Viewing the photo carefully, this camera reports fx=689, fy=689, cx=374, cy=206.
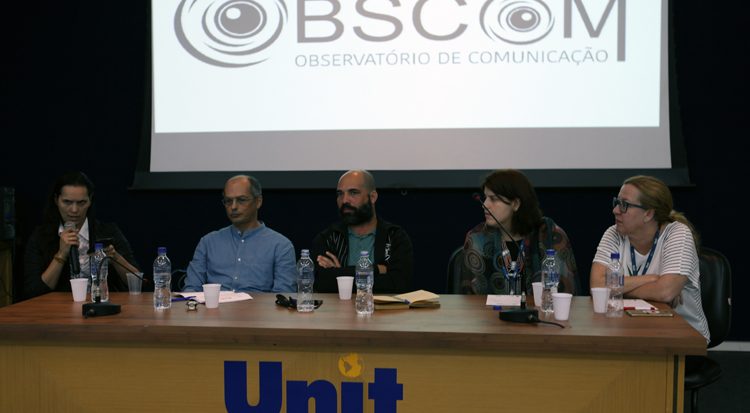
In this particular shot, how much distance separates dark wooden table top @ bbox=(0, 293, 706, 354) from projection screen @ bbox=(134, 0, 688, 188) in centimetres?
208

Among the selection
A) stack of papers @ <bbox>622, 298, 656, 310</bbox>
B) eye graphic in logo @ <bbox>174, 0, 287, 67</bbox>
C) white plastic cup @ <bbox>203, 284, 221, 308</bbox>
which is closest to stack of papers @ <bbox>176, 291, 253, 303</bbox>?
white plastic cup @ <bbox>203, 284, 221, 308</bbox>

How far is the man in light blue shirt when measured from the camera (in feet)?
11.1

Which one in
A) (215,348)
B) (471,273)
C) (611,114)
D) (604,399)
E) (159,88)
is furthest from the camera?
(159,88)

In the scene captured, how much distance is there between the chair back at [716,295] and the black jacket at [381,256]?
129cm

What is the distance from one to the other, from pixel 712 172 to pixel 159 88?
371 centimetres

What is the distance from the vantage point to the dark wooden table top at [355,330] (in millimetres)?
2064

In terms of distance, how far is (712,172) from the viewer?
4.49 metres

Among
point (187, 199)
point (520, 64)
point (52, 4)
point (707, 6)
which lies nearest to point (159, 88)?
point (187, 199)

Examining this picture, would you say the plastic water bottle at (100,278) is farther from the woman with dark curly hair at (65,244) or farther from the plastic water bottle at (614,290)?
the plastic water bottle at (614,290)

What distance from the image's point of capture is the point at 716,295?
2.83 metres

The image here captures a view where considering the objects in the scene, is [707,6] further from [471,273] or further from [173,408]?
[173,408]

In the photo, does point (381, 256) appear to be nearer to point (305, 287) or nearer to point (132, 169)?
point (305, 287)

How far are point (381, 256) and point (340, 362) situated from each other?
1178 mm

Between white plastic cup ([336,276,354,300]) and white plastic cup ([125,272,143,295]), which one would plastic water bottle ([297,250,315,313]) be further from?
white plastic cup ([125,272,143,295])
